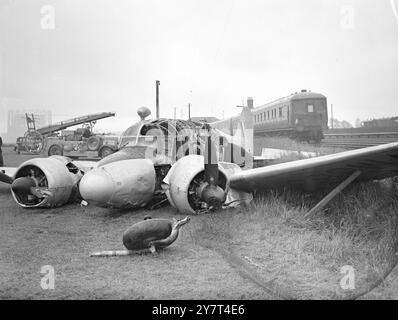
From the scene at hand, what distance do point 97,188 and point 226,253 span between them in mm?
2885

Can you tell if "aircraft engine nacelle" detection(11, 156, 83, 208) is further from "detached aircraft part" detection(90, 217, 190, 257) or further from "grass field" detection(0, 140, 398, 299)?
"detached aircraft part" detection(90, 217, 190, 257)

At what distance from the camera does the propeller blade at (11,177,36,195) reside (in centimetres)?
835

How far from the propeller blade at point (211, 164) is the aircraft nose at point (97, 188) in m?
1.83

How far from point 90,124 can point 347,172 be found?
22.5 m

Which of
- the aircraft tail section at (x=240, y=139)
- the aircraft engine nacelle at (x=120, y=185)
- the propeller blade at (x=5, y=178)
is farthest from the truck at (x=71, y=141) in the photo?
the aircraft engine nacelle at (x=120, y=185)

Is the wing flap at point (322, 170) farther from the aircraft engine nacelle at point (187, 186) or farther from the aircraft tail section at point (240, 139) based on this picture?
the aircraft tail section at point (240, 139)

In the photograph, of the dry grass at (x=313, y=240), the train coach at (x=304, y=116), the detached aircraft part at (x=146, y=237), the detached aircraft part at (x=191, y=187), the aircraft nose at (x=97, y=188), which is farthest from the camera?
the train coach at (x=304, y=116)

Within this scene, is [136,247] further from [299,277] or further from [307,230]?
[307,230]

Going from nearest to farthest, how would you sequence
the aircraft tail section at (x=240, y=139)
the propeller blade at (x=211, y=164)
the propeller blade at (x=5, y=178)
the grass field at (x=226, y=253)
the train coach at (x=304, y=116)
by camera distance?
1. the grass field at (x=226, y=253)
2. the propeller blade at (x=211, y=164)
3. the propeller blade at (x=5, y=178)
4. the aircraft tail section at (x=240, y=139)
5. the train coach at (x=304, y=116)

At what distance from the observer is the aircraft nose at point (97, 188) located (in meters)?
6.80

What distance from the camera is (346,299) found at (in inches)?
143

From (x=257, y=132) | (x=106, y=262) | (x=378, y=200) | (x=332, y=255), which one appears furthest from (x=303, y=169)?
(x=257, y=132)

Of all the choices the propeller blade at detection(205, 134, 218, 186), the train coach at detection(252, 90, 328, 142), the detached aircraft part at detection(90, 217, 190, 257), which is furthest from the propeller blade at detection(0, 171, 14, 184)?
the train coach at detection(252, 90, 328, 142)

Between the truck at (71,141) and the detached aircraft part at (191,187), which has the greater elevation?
the truck at (71,141)
